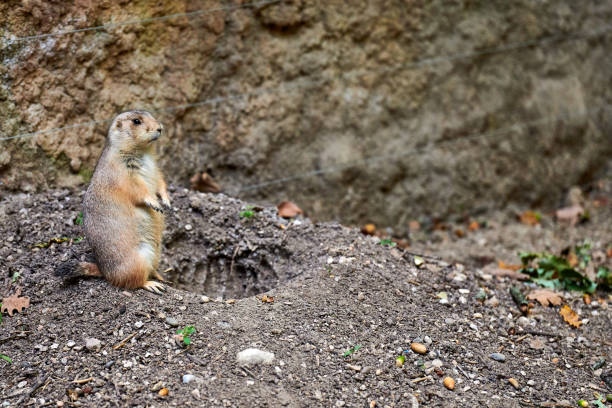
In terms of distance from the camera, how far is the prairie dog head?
4301 mm

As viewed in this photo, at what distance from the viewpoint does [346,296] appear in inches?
172

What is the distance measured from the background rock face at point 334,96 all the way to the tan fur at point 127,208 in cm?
96

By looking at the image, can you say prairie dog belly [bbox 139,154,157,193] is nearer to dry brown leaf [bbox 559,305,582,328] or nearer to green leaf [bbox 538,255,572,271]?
dry brown leaf [bbox 559,305,582,328]

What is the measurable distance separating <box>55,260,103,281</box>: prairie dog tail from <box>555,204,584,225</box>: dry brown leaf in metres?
4.97

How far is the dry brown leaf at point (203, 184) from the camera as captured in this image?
5629 millimetres

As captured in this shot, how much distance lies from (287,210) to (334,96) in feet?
4.58

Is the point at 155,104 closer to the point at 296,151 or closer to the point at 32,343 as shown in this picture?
the point at 296,151

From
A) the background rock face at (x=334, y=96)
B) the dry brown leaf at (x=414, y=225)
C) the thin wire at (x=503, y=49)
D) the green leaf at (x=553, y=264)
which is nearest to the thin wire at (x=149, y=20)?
the background rock face at (x=334, y=96)

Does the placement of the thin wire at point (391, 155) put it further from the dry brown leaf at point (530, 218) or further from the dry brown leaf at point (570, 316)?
the dry brown leaf at point (570, 316)

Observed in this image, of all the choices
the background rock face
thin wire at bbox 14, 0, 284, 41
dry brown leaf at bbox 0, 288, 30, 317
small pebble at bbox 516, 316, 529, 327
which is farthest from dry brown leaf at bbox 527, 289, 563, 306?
dry brown leaf at bbox 0, 288, 30, 317

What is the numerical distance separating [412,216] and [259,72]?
2.20 m

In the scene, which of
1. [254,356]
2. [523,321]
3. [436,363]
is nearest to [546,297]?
[523,321]

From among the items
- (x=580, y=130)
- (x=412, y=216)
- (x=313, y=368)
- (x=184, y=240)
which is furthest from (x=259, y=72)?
(x=580, y=130)

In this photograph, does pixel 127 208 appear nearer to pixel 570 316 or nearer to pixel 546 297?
pixel 546 297
